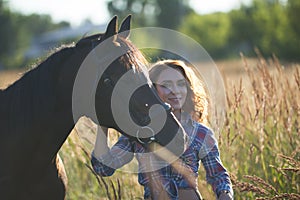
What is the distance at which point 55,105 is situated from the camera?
123 inches

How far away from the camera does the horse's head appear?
2.89m

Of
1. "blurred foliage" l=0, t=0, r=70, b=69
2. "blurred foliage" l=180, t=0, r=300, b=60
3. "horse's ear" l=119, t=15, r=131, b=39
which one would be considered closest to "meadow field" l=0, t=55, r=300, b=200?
"horse's ear" l=119, t=15, r=131, b=39

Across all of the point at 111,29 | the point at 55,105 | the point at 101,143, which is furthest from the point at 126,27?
the point at 101,143

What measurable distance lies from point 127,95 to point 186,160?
0.72m

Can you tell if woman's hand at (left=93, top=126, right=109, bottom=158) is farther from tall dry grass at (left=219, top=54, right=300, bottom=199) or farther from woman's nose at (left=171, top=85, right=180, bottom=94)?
tall dry grass at (left=219, top=54, right=300, bottom=199)

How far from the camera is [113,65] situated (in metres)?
2.98

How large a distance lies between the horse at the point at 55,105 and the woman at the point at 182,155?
16.1 inches

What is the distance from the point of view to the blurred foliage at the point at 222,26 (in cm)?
2736

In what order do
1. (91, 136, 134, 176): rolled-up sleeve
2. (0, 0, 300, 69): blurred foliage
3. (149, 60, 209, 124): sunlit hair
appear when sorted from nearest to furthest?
(91, 136, 134, 176): rolled-up sleeve
(149, 60, 209, 124): sunlit hair
(0, 0, 300, 69): blurred foliage

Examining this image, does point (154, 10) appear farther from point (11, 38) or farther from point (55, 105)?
point (55, 105)

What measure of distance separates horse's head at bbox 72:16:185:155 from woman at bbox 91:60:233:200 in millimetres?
406

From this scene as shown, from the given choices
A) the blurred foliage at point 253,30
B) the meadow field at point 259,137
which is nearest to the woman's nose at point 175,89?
the meadow field at point 259,137

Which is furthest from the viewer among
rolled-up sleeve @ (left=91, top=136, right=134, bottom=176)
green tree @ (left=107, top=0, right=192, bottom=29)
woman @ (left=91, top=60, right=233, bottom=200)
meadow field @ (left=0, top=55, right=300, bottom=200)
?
green tree @ (left=107, top=0, right=192, bottom=29)

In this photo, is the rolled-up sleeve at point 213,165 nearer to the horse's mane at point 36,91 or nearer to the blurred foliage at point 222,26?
the horse's mane at point 36,91
